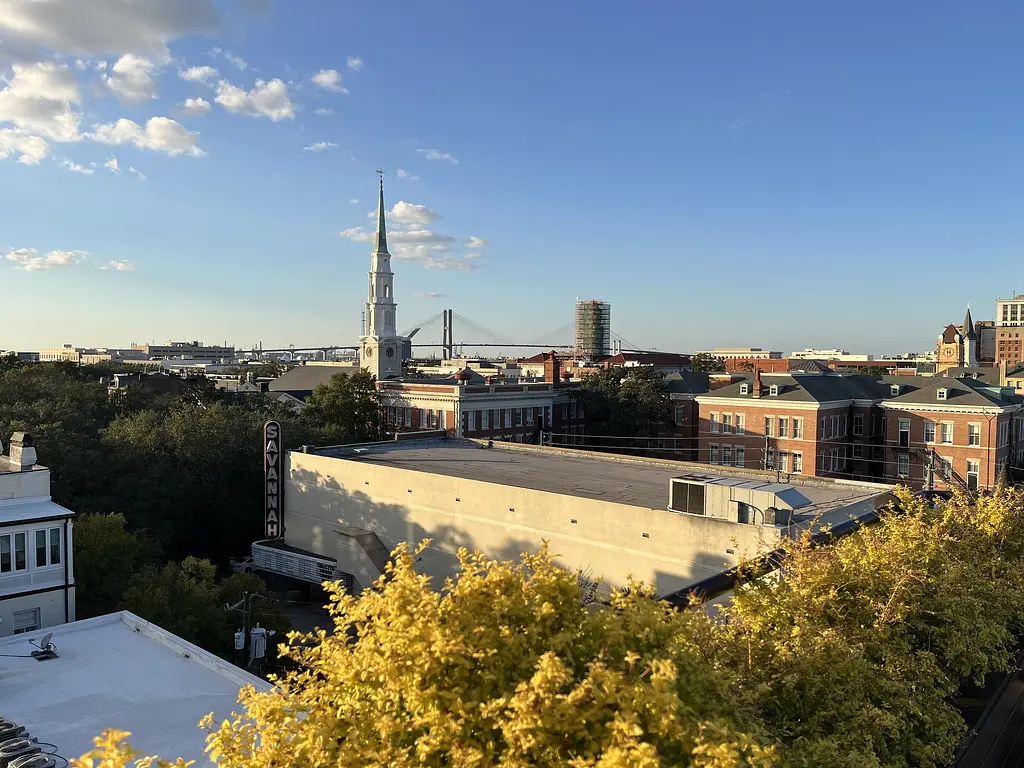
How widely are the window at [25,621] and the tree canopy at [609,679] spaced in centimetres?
1828

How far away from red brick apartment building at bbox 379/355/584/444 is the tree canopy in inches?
2023

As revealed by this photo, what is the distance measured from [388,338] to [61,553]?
208 ft

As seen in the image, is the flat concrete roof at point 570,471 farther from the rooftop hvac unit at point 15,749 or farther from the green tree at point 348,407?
the rooftop hvac unit at point 15,749

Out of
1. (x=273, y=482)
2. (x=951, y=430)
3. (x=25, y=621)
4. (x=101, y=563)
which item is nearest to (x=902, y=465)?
(x=951, y=430)

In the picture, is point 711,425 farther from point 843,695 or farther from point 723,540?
point 843,695

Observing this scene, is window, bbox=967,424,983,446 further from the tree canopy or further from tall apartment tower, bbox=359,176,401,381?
tall apartment tower, bbox=359,176,401,381

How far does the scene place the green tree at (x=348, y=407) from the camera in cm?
6250

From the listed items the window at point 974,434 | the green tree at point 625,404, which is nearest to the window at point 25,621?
the green tree at point 625,404

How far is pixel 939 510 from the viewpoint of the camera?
18641 millimetres

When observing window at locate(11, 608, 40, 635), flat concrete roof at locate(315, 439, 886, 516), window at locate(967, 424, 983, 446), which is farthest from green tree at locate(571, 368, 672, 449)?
window at locate(11, 608, 40, 635)

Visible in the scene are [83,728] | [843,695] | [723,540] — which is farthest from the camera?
[723,540]

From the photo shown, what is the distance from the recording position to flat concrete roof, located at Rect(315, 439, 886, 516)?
29.4 meters

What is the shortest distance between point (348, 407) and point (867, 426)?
43.3m

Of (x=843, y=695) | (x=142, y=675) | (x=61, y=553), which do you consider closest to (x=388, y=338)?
(x=61, y=553)
